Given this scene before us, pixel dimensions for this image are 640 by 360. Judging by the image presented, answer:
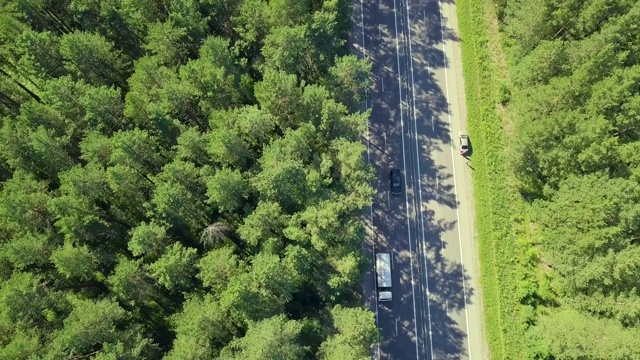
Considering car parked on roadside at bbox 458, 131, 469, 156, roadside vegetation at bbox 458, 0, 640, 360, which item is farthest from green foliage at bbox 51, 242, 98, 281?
car parked on roadside at bbox 458, 131, 469, 156

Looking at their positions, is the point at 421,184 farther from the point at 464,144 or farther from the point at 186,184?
the point at 186,184

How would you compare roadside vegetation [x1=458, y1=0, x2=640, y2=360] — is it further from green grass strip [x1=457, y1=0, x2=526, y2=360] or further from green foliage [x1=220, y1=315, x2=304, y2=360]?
green foliage [x1=220, y1=315, x2=304, y2=360]

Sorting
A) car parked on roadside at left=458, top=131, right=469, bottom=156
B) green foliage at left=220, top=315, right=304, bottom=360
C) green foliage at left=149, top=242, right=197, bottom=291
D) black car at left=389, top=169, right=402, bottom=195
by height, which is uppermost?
Result: car parked on roadside at left=458, top=131, right=469, bottom=156

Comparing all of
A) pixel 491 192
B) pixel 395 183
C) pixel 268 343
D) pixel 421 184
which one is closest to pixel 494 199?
pixel 491 192

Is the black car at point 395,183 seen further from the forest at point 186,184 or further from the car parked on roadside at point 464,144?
the car parked on roadside at point 464,144

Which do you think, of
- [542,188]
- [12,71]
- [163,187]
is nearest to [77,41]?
[12,71]

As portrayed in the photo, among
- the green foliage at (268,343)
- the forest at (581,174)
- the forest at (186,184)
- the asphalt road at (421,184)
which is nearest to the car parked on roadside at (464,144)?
the asphalt road at (421,184)
